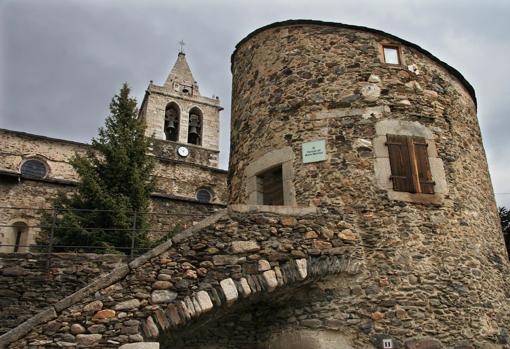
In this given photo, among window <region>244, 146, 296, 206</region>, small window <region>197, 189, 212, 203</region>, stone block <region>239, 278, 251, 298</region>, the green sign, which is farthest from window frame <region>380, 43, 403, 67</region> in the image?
small window <region>197, 189, 212, 203</region>

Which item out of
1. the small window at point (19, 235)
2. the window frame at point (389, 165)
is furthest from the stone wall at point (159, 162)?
the window frame at point (389, 165)

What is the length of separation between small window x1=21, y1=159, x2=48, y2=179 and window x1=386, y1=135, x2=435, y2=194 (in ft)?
64.1

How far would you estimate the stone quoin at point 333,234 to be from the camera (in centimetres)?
Answer: 583

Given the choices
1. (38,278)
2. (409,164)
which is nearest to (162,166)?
(38,278)

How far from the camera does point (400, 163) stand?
25.0ft

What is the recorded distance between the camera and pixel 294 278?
6.37 metres

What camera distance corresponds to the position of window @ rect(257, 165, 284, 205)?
8091 mm

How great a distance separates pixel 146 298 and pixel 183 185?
2096 cm

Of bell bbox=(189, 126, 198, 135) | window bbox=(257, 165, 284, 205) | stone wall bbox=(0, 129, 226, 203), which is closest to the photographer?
window bbox=(257, 165, 284, 205)

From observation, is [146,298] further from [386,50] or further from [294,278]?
[386,50]

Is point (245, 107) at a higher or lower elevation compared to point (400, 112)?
higher

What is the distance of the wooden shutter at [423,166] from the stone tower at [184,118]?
930 inches

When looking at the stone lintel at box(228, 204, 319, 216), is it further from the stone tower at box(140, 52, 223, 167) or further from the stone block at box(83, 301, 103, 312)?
the stone tower at box(140, 52, 223, 167)

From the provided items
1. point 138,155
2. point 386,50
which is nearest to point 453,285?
point 386,50
